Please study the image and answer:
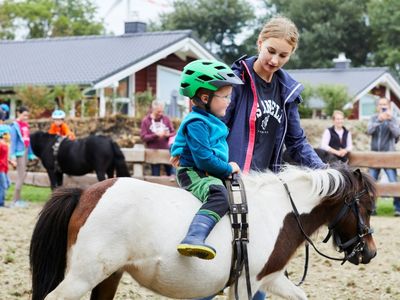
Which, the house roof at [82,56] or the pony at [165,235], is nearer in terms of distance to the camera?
the pony at [165,235]

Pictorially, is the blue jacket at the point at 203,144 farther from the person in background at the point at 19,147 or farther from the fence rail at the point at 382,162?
the person in background at the point at 19,147

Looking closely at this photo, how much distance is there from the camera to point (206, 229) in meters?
4.27

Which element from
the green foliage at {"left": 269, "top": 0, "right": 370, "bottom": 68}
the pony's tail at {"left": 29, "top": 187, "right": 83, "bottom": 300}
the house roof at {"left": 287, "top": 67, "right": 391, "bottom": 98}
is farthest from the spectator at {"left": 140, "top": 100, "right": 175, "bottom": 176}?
the green foliage at {"left": 269, "top": 0, "right": 370, "bottom": 68}

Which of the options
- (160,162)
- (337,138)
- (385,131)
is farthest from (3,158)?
(385,131)

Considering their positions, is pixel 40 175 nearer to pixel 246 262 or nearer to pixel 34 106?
pixel 34 106

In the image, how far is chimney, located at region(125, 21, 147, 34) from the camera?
1258 inches

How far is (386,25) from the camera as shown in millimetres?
55938

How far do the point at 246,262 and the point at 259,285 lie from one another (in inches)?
10.1

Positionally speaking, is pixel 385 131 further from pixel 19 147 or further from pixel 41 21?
pixel 41 21

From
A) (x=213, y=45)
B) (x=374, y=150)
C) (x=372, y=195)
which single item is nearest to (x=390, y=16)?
(x=213, y=45)

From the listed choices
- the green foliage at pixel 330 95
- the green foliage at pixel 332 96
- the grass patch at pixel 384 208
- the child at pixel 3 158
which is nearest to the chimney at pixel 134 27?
the green foliage at pixel 330 95

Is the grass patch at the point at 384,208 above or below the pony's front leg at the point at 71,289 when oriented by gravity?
below

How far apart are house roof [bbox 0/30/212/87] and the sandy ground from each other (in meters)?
18.1

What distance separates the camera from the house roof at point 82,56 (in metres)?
28.0
